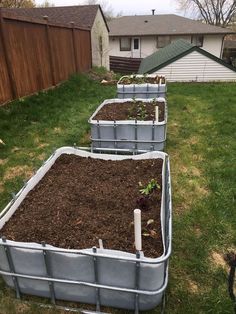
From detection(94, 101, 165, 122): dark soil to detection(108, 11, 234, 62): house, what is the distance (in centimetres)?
2238

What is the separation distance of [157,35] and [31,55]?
21.1 meters

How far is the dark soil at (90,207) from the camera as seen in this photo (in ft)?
9.17

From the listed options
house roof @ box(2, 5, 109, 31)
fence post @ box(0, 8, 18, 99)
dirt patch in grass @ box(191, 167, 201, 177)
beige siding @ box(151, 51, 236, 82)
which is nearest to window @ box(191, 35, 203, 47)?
house roof @ box(2, 5, 109, 31)

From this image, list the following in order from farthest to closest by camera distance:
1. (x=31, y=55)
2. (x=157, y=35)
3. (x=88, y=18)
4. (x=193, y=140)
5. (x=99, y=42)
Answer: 1. (x=157, y=35)
2. (x=99, y=42)
3. (x=88, y=18)
4. (x=31, y=55)
5. (x=193, y=140)

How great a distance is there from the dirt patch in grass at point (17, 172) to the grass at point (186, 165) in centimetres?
2

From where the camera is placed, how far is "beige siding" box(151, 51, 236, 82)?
14672 millimetres

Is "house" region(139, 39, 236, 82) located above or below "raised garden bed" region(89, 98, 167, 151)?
below

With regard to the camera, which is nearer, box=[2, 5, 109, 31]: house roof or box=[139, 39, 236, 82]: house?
box=[139, 39, 236, 82]: house

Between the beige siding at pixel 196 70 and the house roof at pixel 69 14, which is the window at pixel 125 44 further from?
the beige siding at pixel 196 70

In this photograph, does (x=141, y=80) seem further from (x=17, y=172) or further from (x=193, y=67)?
(x=193, y=67)

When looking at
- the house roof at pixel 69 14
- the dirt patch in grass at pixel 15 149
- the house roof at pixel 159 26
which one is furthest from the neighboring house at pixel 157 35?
the dirt patch in grass at pixel 15 149

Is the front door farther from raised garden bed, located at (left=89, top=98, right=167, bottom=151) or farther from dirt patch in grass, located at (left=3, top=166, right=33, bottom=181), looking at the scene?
dirt patch in grass, located at (left=3, top=166, right=33, bottom=181)

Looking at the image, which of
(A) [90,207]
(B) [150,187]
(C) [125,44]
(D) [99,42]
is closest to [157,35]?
(C) [125,44]

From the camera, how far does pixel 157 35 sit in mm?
27078
